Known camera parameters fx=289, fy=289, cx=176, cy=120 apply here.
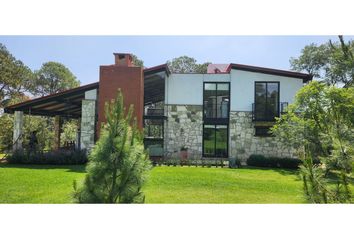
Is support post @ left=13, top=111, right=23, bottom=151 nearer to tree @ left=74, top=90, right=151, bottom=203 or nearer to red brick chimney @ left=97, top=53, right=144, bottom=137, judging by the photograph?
red brick chimney @ left=97, top=53, right=144, bottom=137

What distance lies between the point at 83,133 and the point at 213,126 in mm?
7628

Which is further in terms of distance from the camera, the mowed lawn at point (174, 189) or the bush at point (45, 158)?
the bush at point (45, 158)

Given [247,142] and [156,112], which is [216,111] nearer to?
[247,142]

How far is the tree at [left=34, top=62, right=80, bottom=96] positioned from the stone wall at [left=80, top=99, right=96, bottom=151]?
83.0 ft

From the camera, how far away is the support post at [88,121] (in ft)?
49.1

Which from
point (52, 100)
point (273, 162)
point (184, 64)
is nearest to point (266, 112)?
point (273, 162)

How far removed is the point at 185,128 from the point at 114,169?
45.7ft

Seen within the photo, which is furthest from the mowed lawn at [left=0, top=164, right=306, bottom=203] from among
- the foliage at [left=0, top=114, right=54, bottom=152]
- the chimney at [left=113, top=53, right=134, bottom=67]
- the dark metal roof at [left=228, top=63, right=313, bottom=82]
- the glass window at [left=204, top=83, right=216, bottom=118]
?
the foliage at [left=0, top=114, right=54, bottom=152]

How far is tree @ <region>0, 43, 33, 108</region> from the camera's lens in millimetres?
25648

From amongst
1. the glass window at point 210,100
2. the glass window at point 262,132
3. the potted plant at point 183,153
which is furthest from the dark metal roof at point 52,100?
the glass window at point 262,132

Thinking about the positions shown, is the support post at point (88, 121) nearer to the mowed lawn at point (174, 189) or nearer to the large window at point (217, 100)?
the mowed lawn at point (174, 189)

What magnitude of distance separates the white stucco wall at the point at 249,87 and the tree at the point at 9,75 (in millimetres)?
→ 20476

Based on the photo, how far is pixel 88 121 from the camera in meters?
15.1
